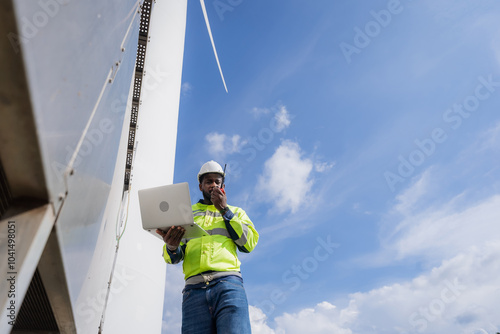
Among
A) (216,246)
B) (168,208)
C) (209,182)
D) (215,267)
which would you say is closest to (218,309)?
(215,267)

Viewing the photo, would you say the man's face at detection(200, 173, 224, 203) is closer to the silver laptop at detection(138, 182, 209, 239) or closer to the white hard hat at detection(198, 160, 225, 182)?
the white hard hat at detection(198, 160, 225, 182)

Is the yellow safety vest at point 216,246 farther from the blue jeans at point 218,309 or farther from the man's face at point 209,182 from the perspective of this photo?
the man's face at point 209,182

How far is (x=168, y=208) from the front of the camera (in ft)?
→ 8.30

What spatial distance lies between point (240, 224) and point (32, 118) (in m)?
2.08

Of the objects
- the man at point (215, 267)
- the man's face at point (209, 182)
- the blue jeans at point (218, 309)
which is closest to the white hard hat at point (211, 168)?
the man's face at point (209, 182)

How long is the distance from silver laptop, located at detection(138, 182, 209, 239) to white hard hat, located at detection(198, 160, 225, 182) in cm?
77

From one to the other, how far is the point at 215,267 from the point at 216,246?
0.18 metres

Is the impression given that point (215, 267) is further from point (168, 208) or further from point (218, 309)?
point (168, 208)

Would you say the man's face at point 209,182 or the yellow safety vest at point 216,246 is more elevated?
the man's face at point 209,182

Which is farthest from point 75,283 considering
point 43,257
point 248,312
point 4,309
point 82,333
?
point 248,312

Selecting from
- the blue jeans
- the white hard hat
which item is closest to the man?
the blue jeans

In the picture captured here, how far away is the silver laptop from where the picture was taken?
8.13ft

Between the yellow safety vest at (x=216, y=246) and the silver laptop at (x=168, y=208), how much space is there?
0.58 ft

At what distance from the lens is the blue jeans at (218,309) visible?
233 centimetres
